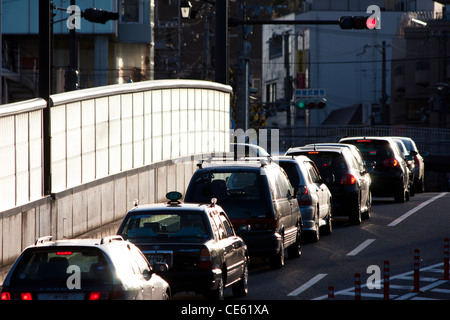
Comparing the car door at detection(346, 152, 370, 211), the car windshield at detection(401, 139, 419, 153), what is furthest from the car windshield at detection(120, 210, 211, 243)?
the car windshield at detection(401, 139, 419, 153)

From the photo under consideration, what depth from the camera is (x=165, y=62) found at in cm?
9156

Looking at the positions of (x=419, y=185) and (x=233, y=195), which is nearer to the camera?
(x=233, y=195)

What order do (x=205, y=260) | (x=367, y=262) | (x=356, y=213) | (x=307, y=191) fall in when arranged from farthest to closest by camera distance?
1. (x=356, y=213)
2. (x=307, y=191)
3. (x=367, y=262)
4. (x=205, y=260)

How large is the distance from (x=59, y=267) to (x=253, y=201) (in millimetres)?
7443

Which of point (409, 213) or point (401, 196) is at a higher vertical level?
point (401, 196)

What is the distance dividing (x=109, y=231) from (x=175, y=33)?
268ft

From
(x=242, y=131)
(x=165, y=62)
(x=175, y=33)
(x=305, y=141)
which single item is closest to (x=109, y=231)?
(x=242, y=131)

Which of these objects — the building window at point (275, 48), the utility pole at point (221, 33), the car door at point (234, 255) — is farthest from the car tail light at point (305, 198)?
the building window at point (275, 48)

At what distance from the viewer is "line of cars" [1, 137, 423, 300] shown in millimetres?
10094

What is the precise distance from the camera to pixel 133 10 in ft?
213

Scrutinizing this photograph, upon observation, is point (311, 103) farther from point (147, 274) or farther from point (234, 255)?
point (147, 274)

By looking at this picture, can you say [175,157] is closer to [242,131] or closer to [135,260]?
[242,131]

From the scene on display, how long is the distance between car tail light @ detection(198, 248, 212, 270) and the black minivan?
376 centimetres

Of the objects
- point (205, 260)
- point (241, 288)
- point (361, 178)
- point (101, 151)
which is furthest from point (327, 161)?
point (205, 260)
